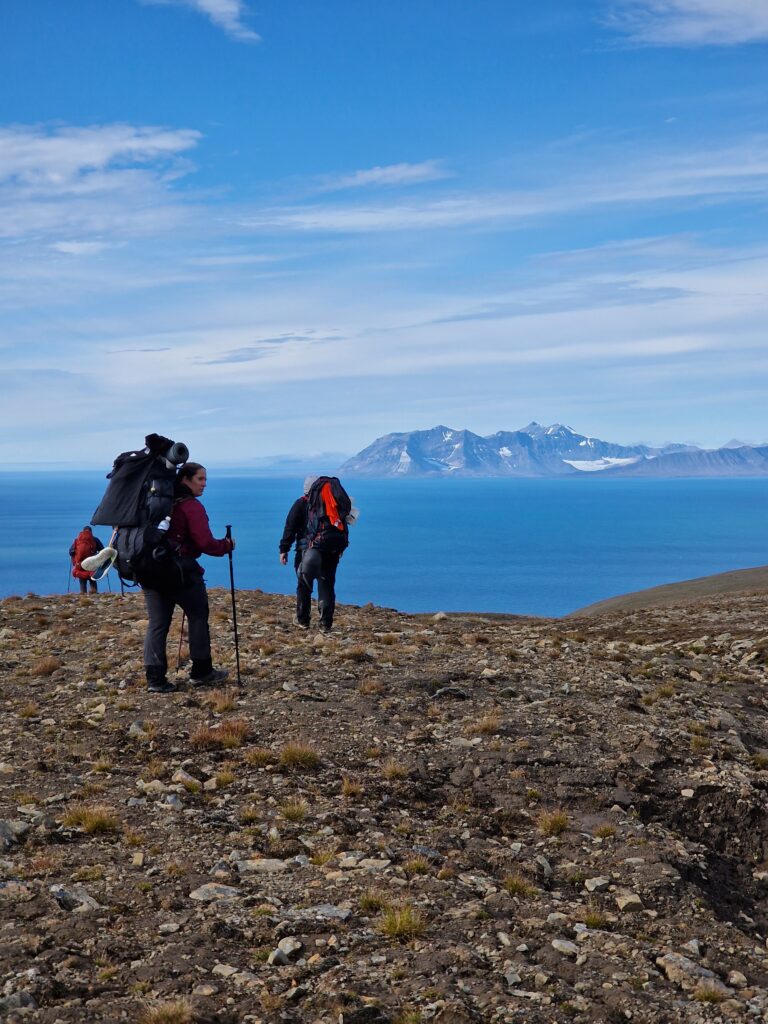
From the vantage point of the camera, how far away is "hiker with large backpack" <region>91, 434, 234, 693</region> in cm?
1281

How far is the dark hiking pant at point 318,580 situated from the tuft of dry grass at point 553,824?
342 inches

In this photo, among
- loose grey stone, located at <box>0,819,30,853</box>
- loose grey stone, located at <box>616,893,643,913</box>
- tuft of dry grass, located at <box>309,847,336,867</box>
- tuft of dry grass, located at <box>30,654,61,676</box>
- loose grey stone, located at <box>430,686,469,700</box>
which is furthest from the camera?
tuft of dry grass, located at <box>30,654,61,676</box>

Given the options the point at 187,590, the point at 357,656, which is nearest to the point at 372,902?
the point at 187,590

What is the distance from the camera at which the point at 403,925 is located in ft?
23.8

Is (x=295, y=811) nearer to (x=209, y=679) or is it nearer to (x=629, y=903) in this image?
(x=629, y=903)

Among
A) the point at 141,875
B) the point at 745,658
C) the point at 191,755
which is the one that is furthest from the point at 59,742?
the point at 745,658

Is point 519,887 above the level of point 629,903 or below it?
above

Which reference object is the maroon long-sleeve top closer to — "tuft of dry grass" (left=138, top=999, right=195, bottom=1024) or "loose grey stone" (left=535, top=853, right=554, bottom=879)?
"loose grey stone" (left=535, top=853, right=554, bottom=879)

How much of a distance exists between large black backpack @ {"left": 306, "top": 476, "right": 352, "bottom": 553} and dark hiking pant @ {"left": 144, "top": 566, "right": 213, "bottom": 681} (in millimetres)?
4527

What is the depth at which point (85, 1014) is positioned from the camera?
612 centimetres

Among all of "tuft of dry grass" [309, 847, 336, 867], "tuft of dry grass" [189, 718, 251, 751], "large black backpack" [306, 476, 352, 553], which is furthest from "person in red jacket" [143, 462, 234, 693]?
"tuft of dry grass" [309, 847, 336, 867]

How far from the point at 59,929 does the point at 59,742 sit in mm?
5262

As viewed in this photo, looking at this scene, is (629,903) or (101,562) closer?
(629,903)

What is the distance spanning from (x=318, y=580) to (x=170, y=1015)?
1303 cm
